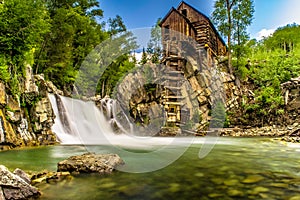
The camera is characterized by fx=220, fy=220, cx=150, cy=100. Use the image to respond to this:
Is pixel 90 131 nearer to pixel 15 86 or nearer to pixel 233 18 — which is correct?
pixel 15 86

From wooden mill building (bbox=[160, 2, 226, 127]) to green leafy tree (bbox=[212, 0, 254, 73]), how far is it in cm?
124

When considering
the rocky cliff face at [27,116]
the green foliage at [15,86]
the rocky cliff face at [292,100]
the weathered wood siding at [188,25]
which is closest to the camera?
the rocky cliff face at [27,116]

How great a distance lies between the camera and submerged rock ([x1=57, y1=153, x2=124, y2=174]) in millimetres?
4586

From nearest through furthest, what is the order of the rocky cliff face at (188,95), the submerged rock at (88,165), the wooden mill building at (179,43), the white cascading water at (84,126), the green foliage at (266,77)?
the submerged rock at (88,165), the white cascading water at (84,126), the green foliage at (266,77), the rocky cliff face at (188,95), the wooden mill building at (179,43)

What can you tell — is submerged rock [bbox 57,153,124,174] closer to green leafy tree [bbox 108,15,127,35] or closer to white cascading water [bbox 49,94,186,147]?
white cascading water [bbox 49,94,186,147]

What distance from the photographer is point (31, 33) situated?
33.6ft

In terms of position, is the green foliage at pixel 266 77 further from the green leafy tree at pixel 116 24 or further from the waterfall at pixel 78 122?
the green leafy tree at pixel 116 24

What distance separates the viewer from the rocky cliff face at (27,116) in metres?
8.41

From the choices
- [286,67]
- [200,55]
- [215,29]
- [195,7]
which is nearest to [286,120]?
[286,67]

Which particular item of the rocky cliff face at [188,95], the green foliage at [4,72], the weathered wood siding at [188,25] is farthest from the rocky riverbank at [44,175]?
the weathered wood siding at [188,25]

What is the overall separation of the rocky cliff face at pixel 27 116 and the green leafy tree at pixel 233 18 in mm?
17438

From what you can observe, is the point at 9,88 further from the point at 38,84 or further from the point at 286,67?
the point at 286,67

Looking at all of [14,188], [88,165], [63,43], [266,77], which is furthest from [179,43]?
[14,188]

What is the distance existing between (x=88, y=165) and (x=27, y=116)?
6884 millimetres
